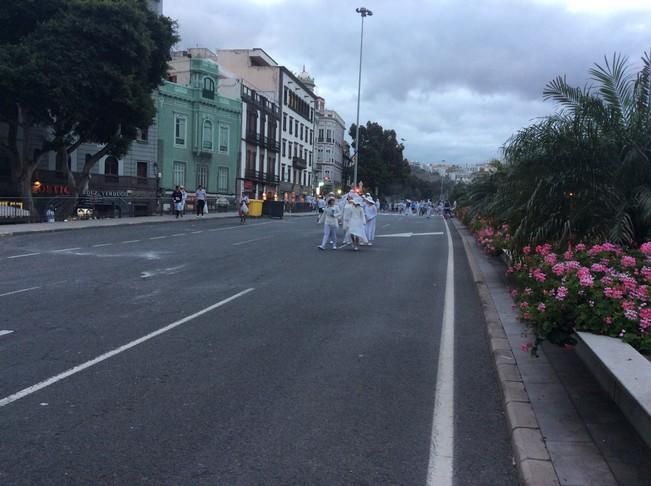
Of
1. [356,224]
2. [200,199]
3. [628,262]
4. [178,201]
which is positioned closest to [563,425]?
[628,262]

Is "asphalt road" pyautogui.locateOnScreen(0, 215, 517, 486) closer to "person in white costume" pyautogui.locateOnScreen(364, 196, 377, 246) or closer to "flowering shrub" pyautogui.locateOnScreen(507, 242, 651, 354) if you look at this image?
"flowering shrub" pyautogui.locateOnScreen(507, 242, 651, 354)

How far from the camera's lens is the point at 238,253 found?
54.4 feet

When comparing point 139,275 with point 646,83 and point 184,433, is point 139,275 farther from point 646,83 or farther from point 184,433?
point 646,83

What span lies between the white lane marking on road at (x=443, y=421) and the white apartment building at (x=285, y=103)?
52.2m

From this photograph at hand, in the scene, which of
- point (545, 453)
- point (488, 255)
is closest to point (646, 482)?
point (545, 453)

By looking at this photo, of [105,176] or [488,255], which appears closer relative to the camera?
[488,255]

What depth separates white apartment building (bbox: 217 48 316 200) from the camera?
65125 mm

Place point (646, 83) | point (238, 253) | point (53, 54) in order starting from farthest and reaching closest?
point (53, 54)
point (238, 253)
point (646, 83)

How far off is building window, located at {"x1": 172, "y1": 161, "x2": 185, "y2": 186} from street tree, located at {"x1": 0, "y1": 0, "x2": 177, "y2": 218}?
1558cm

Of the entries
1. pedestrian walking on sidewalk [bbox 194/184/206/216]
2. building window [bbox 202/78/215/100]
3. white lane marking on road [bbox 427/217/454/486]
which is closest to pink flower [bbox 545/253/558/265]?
white lane marking on road [bbox 427/217/454/486]

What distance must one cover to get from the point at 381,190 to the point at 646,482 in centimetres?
8521

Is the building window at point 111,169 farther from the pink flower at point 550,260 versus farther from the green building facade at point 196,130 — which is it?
the pink flower at point 550,260

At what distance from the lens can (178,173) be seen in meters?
47.6

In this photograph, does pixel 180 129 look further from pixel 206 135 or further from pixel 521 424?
pixel 521 424
